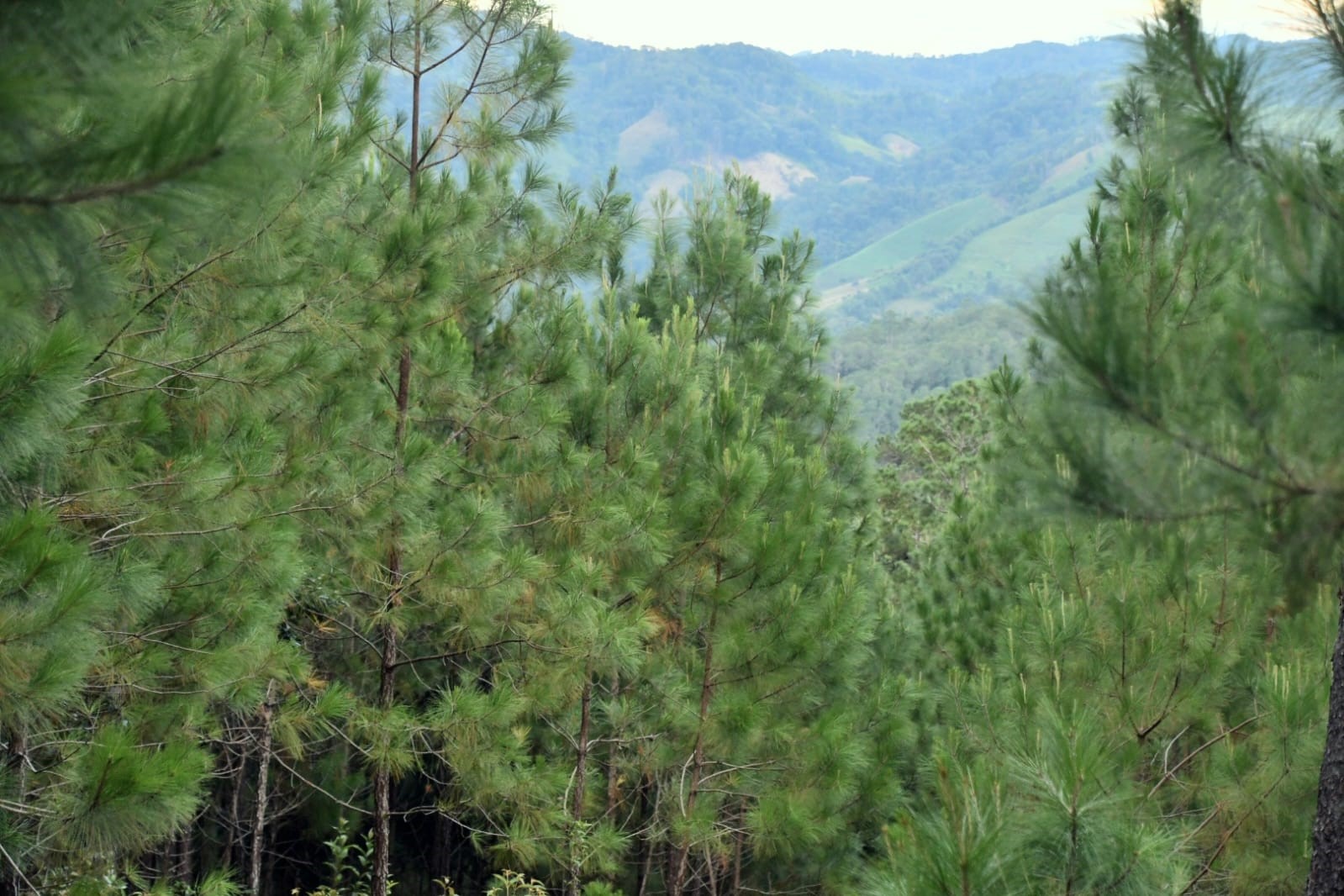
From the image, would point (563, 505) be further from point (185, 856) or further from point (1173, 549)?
point (185, 856)

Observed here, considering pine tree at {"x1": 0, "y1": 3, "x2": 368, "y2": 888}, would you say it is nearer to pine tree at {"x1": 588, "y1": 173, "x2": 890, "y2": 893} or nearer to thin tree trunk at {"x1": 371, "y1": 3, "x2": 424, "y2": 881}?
thin tree trunk at {"x1": 371, "y1": 3, "x2": 424, "y2": 881}

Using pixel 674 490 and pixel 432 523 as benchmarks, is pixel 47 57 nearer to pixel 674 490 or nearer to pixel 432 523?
pixel 432 523

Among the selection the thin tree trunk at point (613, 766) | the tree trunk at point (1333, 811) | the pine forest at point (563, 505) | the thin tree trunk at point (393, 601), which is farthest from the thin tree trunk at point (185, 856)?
the tree trunk at point (1333, 811)

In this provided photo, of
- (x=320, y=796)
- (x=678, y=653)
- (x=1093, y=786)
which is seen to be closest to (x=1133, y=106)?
(x=678, y=653)

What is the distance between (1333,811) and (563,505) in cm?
485

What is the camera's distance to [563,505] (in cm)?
722

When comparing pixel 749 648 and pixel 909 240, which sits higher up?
pixel 749 648

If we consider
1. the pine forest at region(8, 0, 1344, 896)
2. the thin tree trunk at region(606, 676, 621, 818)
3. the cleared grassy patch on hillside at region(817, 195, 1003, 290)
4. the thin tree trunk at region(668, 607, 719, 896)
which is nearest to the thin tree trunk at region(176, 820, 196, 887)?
the pine forest at region(8, 0, 1344, 896)

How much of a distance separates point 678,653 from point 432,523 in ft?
7.62

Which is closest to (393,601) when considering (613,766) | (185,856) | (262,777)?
(262,777)

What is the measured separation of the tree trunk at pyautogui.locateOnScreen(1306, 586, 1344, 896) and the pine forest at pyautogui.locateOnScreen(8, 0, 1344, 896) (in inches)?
0.6

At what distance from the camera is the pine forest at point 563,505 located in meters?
2.88

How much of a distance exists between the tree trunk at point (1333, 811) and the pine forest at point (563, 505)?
0.01m

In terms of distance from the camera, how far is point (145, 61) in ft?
7.25
